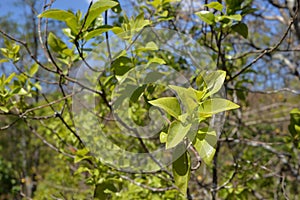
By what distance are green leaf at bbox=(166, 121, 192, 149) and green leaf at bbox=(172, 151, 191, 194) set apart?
0.10m

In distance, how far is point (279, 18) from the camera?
9.98 feet

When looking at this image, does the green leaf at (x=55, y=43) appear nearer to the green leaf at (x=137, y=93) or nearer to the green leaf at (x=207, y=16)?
the green leaf at (x=137, y=93)

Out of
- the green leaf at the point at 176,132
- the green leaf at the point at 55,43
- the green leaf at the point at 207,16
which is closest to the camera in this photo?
the green leaf at the point at 176,132

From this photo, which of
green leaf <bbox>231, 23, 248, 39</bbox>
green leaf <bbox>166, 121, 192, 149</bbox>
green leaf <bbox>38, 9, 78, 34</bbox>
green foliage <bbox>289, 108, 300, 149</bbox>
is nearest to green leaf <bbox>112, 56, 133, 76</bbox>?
green leaf <bbox>38, 9, 78, 34</bbox>

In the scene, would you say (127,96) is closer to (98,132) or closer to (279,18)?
(98,132)

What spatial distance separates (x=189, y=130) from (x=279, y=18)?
8.84ft

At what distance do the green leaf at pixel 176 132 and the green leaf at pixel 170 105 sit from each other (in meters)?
0.02

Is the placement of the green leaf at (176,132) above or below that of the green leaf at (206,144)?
above

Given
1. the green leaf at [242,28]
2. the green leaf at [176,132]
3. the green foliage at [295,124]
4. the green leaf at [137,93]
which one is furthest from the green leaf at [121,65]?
the green foliage at [295,124]

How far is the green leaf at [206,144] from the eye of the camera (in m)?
0.67

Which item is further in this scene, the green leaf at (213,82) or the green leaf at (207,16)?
the green leaf at (207,16)

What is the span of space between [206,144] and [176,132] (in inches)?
2.8

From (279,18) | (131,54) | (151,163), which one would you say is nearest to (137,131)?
(151,163)

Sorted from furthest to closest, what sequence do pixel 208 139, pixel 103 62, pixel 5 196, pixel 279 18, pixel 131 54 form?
1. pixel 5 196
2. pixel 279 18
3. pixel 103 62
4. pixel 131 54
5. pixel 208 139
